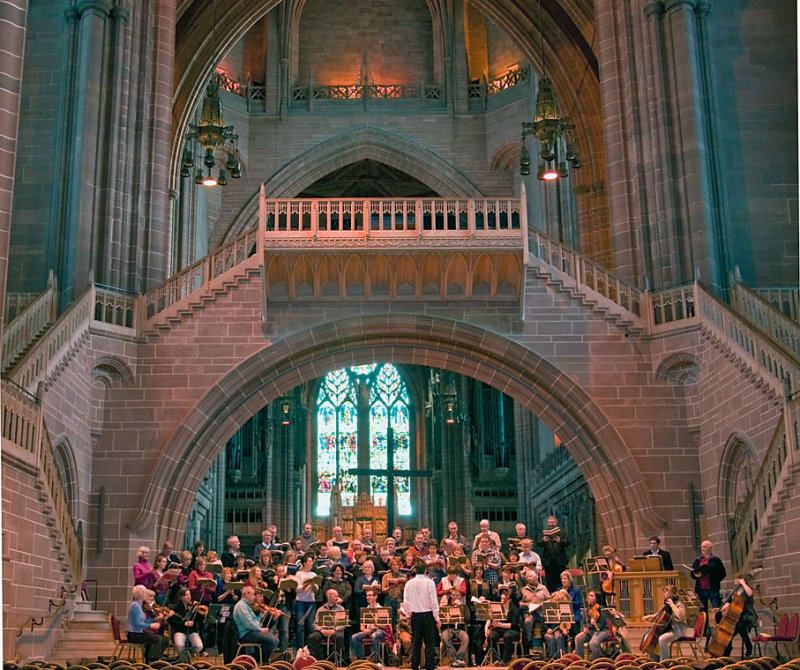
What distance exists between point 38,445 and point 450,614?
626 cm

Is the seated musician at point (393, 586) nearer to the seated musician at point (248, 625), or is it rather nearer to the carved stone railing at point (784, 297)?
the seated musician at point (248, 625)

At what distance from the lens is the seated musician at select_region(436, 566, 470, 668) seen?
1368 centimetres

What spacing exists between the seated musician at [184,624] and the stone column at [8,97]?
4.67 meters

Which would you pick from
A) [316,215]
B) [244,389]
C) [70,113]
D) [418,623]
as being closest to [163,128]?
[70,113]

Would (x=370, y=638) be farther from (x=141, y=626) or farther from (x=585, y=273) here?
(x=585, y=273)

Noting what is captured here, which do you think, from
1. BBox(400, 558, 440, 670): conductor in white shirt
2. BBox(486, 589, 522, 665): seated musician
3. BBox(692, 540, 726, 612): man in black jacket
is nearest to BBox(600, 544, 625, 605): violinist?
BBox(692, 540, 726, 612): man in black jacket

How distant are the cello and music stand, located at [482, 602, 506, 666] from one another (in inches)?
99.0

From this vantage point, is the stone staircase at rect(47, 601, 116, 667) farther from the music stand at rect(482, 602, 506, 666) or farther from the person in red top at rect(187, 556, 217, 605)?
the music stand at rect(482, 602, 506, 666)

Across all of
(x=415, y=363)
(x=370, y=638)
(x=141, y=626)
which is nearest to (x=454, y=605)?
(x=370, y=638)

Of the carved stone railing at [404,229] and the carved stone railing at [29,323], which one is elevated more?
the carved stone railing at [404,229]

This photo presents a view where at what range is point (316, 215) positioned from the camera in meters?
20.4

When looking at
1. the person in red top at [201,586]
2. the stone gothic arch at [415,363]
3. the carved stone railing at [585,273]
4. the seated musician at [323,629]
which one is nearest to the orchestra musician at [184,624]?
the person in red top at [201,586]

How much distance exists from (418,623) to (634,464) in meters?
8.41

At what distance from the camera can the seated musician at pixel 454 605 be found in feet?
44.9
